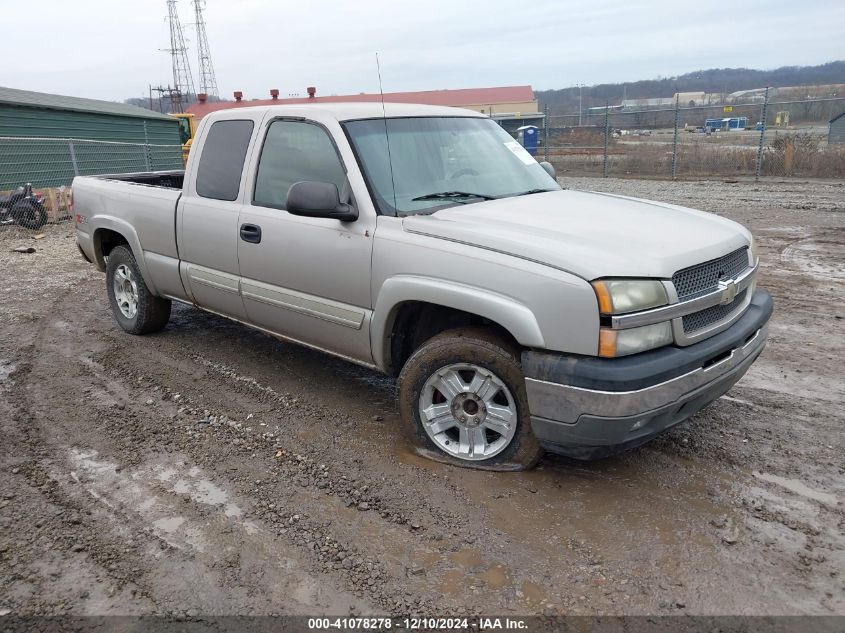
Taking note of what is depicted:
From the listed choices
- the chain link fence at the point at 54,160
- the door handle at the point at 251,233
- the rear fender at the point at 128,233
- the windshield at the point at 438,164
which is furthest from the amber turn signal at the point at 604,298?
the chain link fence at the point at 54,160

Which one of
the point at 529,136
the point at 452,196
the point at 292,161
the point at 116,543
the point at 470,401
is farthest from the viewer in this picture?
the point at 529,136

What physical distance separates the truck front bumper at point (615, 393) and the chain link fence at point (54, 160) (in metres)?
14.9

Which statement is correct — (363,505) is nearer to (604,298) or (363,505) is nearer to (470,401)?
(470,401)

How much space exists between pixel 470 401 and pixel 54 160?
18.2m

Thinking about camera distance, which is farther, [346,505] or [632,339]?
[346,505]

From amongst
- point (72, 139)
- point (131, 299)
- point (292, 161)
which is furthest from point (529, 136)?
point (292, 161)

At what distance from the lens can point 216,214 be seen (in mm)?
4664

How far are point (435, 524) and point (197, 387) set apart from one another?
8.27ft

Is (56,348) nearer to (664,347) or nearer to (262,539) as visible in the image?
(262,539)

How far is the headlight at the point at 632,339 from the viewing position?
2.89 metres

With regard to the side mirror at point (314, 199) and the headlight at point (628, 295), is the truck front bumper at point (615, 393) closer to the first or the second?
the headlight at point (628, 295)

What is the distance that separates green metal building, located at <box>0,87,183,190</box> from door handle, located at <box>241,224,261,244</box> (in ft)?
41.7

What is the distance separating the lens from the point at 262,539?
3010mm

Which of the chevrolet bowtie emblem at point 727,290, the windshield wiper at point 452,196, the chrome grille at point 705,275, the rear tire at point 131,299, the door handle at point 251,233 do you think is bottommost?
the rear tire at point 131,299
